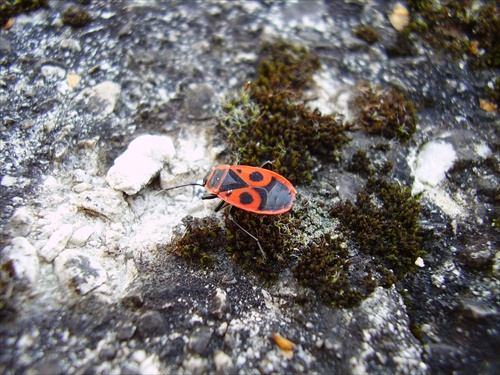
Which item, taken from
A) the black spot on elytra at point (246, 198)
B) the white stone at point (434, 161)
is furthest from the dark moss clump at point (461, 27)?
the black spot on elytra at point (246, 198)

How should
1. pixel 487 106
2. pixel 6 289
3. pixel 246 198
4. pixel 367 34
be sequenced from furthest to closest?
pixel 367 34, pixel 487 106, pixel 246 198, pixel 6 289

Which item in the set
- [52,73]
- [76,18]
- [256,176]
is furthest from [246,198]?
[76,18]

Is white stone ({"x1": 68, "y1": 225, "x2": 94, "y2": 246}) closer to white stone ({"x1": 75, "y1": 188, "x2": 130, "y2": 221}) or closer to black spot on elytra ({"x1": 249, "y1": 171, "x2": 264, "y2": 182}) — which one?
white stone ({"x1": 75, "y1": 188, "x2": 130, "y2": 221})

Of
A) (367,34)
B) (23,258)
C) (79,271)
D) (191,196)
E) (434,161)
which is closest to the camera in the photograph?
(23,258)

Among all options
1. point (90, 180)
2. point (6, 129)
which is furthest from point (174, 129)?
point (6, 129)

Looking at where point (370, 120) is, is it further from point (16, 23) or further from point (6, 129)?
point (16, 23)

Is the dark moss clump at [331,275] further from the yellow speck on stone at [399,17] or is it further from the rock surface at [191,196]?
the yellow speck on stone at [399,17]

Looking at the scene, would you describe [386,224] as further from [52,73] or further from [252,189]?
[52,73]

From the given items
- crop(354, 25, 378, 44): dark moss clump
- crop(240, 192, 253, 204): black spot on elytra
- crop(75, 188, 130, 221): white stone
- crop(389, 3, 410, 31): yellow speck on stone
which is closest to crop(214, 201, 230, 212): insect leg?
crop(240, 192, 253, 204): black spot on elytra
